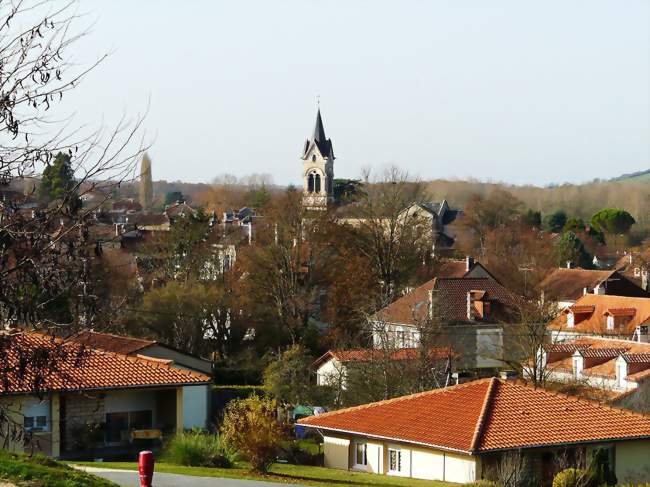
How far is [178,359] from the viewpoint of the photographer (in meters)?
39.2

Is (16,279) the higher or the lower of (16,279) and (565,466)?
the higher

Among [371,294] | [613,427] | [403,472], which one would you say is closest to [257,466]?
[403,472]

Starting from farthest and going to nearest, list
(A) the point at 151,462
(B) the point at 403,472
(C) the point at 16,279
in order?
(B) the point at 403,472 < (A) the point at 151,462 < (C) the point at 16,279

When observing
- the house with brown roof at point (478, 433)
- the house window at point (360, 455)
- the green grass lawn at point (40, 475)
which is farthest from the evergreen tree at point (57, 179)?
the house window at point (360, 455)

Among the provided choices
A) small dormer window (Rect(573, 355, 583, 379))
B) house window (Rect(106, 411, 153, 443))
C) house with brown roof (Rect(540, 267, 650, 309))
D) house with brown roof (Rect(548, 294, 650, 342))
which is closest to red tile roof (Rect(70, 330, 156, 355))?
house window (Rect(106, 411, 153, 443))

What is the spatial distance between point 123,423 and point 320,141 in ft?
312

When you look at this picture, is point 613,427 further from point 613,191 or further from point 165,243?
point 613,191

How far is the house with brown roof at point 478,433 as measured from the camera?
26297 mm

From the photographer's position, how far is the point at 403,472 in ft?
91.2

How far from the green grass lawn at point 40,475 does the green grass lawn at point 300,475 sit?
7003 mm

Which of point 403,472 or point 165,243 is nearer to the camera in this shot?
point 403,472

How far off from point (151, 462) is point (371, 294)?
4451cm

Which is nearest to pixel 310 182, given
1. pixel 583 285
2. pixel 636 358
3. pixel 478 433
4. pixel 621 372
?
pixel 583 285

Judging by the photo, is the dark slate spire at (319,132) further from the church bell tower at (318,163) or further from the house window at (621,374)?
the house window at (621,374)
